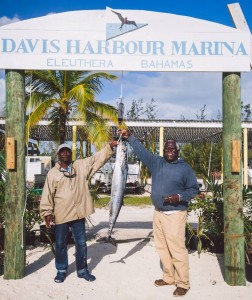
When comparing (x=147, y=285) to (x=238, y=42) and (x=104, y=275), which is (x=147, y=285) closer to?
(x=104, y=275)

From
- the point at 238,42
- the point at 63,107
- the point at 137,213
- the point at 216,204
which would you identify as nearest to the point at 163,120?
the point at 137,213

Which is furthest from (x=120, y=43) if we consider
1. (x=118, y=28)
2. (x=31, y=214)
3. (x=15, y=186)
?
(x=31, y=214)

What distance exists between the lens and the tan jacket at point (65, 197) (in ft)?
16.6

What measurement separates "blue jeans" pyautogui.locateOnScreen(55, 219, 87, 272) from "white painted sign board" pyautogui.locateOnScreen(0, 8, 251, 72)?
217 centimetres

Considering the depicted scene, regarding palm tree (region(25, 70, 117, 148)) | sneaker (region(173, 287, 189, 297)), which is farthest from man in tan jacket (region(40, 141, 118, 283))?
palm tree (region(25, 70, 117, 148))

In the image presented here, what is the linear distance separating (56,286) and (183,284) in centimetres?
172

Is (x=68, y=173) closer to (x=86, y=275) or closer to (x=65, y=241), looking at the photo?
(x=65, y=241)

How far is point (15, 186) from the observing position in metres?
5.27

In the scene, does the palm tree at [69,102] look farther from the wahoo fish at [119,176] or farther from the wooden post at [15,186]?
the wahoo fish at [119,176]

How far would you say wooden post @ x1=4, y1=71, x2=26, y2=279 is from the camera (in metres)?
5.27

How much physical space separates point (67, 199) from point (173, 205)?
4.63ft

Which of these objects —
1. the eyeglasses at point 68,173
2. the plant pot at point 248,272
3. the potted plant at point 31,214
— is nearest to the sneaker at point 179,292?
the plant pot at point 248,272

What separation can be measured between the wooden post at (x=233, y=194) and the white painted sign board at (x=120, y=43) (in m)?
0.44

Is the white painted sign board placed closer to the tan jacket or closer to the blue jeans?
the tan jacket
